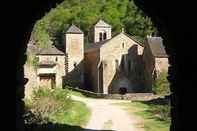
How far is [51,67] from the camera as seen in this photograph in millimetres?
53156

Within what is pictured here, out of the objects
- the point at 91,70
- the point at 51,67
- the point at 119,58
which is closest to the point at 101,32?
the point at 91,70

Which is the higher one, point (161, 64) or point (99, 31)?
point (99, 31)

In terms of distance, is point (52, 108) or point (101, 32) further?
point (101, 32)

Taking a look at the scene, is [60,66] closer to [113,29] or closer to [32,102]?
[113,29]

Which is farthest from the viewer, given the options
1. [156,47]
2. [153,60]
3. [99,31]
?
[99,31]

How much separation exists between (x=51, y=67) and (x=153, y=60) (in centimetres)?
1296

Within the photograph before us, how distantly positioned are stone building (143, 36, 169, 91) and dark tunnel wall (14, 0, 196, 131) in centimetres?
3742

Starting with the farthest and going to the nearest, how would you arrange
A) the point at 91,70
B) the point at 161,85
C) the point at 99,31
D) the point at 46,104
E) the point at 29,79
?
the point at 99,31, the point at 91,70, the point at 161,85, the point at 29,79, the point at 46,104

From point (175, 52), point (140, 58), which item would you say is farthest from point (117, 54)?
point (175, 52)

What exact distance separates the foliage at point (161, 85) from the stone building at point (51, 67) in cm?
1083

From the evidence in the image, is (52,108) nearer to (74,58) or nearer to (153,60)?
(153,60)

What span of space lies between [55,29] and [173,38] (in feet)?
238

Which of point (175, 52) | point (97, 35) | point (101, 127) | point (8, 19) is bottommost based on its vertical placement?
point (101, 127)

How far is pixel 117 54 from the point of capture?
53.8 meters
